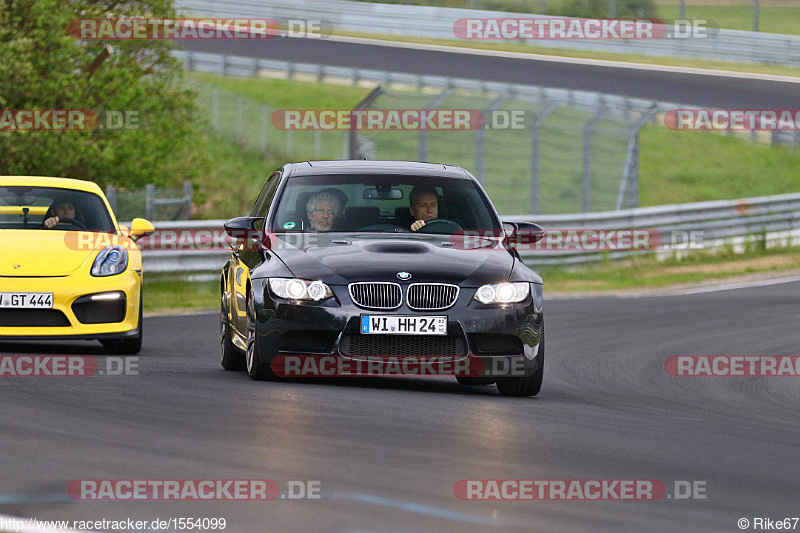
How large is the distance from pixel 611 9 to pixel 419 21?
358 inches

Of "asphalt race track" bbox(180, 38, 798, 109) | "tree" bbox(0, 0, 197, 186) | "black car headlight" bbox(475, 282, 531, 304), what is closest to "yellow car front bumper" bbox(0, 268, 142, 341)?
"black car headlight" bbox(475, 282, 531, 304)

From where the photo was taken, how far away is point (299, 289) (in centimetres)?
928

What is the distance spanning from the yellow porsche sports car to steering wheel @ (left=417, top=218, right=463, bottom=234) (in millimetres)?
2864

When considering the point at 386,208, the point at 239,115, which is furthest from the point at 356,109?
the point at 239,115

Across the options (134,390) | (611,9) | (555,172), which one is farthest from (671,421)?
(611,9)

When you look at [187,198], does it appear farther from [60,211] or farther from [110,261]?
[110,261]

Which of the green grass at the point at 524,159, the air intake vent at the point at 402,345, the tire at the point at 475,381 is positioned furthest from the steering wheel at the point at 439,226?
the green grass at the point at 524,159

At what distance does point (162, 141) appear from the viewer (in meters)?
25.4

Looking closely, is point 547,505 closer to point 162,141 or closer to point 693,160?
point 162,141

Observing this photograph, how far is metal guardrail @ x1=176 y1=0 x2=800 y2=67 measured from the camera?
40562 millimetres

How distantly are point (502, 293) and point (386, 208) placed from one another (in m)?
1.55

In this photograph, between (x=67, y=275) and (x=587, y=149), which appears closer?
(x=67, y=275)

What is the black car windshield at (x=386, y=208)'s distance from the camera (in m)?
10.3

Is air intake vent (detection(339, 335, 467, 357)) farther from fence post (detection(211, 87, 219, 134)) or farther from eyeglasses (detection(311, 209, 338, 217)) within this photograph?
fence post (detection(211, 87, 219, 134))
